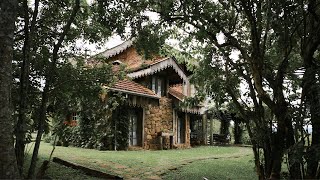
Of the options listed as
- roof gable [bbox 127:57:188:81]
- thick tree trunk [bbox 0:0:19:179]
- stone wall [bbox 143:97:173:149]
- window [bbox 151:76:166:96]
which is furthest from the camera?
window [bbox 151:76:166:96]

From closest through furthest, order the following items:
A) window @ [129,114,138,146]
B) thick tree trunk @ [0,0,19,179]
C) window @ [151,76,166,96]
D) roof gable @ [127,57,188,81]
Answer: thick tree trunk @ [0,0,19,179] → window @ [129,114,138,146] → roof gable @ [127,57,188,81] → window @ [151,76,166,96]

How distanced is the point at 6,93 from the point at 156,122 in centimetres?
1368

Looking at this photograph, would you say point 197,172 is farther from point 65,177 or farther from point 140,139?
point 140,139

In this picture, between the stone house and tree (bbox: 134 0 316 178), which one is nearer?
tree (bbox: 134 0 316 178)

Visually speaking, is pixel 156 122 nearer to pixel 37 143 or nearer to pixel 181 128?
pixel 181 128

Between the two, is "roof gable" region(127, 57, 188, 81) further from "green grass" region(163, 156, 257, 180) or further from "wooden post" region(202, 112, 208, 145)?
"wooden post" region(202, 112, 208, 145)

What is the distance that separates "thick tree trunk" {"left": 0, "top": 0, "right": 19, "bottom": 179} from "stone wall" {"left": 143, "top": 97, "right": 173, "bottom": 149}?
41.5 ft

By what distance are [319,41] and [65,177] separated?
638 centimetres

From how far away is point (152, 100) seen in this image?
1617cm

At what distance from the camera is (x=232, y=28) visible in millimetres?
7746

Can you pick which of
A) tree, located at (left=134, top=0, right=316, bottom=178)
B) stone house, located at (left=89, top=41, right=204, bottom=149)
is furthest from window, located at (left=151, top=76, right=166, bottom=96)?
tree, located at (left=134, top=0, right=316, bottom=178)

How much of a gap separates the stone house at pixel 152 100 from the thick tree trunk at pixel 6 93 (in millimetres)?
9971

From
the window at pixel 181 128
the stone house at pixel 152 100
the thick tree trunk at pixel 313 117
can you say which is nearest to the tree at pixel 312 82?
the thick tree trunk at pixel 313 117

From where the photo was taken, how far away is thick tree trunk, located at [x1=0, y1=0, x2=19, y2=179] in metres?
3.86
